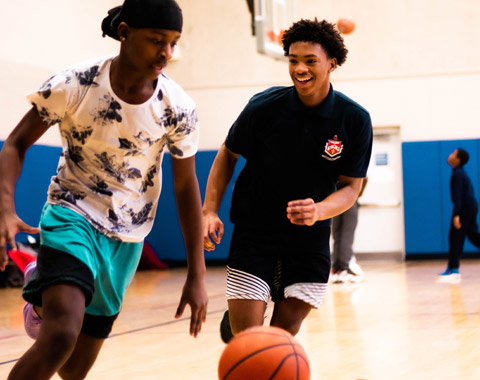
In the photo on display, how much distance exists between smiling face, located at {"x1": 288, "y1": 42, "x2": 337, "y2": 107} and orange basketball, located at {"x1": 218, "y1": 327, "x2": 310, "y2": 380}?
121cm

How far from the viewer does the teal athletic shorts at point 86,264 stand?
3152 millimetres

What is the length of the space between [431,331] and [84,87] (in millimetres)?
4456

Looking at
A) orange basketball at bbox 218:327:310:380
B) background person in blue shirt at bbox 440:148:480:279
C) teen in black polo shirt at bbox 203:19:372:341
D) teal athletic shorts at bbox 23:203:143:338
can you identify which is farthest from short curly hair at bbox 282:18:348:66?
background person in blue shirt at bbox 440:148:480:279

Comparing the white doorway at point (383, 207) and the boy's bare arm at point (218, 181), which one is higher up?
the boy's bare arm at point (218, 181)

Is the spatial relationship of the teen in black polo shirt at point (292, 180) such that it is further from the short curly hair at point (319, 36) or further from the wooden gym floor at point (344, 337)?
the wooden gym floor at point (344, 337)

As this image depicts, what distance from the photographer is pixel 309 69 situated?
4.01 metres

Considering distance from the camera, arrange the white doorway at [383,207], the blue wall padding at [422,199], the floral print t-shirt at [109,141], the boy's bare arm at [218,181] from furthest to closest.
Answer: the white doorway at [383,207] < the blue wall padding at [422,199] < the boy's bare arm at [218,181] < the floral print t-shirt at [109,141]

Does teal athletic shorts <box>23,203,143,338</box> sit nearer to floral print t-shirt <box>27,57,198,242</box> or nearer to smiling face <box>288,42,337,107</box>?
floral print t-shirt <box>27,57,198,242</box>

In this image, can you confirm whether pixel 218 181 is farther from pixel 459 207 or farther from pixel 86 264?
pixel 459 207

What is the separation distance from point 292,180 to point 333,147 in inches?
10.3

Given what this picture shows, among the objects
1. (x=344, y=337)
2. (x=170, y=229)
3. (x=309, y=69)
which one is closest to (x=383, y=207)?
(x=170, y=229)

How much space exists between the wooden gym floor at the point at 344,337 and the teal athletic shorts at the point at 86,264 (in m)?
1.66

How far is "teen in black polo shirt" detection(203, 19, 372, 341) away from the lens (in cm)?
403

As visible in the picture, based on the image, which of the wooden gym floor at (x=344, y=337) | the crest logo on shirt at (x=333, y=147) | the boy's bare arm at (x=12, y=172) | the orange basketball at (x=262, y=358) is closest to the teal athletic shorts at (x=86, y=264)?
the boy's bare arm at (x=12, y=172)
